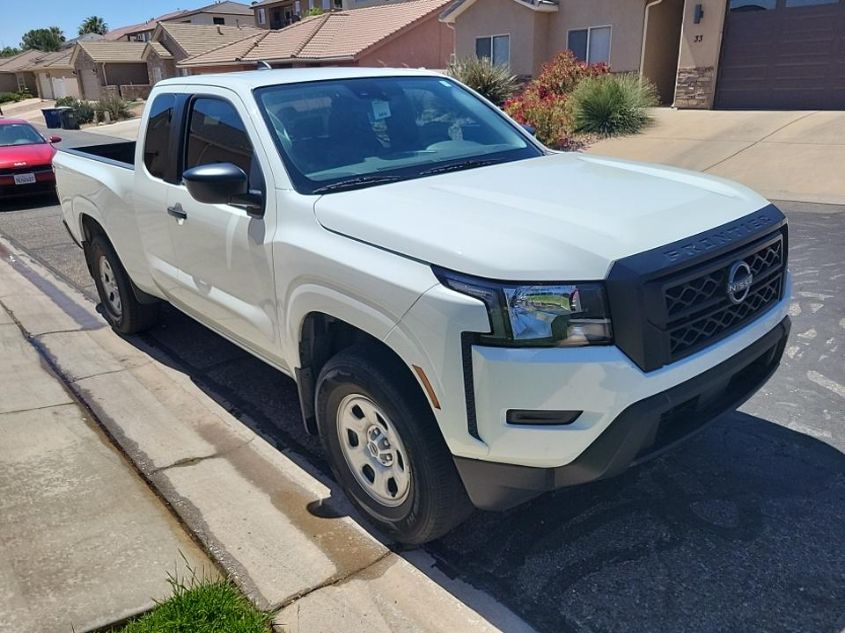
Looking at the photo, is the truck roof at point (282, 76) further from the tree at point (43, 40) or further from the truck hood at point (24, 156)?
the tree at point (43, 40)

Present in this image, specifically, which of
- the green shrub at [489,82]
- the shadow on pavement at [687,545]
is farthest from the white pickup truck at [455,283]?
the green shrub at [489,82]

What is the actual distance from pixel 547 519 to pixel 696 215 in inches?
58.6

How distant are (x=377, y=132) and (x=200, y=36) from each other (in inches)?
2138

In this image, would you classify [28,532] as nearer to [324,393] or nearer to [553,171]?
[324,393]

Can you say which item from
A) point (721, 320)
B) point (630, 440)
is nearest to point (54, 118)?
point (721, 320)

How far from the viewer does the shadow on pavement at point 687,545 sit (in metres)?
2.56

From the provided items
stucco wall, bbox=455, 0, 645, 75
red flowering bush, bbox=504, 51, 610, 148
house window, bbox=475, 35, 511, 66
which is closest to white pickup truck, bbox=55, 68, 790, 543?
red flowering bush, bbox=504, 51, 610, 148

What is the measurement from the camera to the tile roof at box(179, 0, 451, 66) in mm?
30688

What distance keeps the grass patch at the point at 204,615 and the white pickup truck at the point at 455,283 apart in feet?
2.22

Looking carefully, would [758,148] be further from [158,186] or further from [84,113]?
[84,113]

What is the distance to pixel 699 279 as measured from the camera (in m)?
2.46

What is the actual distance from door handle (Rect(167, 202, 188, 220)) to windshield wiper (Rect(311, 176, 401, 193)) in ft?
3.99

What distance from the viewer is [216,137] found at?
3746 mm

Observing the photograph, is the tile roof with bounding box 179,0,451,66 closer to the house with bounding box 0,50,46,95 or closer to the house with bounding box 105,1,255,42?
the house with bounding box 105,1,255,42
